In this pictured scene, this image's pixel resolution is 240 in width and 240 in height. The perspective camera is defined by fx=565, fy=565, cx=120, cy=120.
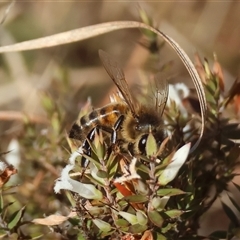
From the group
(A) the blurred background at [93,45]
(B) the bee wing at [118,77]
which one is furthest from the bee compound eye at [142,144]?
(A) the blurred background at [93,45]

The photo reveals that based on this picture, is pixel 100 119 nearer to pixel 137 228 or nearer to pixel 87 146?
pixel 87 146

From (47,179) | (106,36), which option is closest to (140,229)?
(47,179)

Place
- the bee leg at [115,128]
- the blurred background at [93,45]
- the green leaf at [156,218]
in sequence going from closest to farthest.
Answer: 1. the green leaf at [156,218]
2. the bee leg at [115,128]
3. the blurred background at [93,45]

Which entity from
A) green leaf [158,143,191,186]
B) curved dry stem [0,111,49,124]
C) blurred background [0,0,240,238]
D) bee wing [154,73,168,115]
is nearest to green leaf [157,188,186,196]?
green leaf [158,143,191,186]

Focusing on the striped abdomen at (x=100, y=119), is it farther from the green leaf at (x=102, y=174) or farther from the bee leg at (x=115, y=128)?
the green leaf at (x=102, y=174)

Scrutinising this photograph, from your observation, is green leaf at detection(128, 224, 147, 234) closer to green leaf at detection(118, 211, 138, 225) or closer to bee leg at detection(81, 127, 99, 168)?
green leaf at detection(118, 211, 138, 225)

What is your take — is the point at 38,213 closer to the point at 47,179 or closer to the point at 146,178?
the point at 47,179
